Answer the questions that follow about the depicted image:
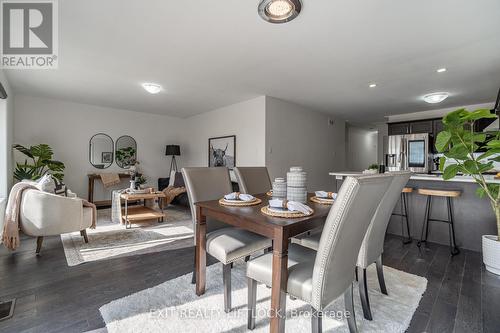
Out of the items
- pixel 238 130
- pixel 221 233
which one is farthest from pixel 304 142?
pixel 221 233

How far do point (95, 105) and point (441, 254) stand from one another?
693 cm

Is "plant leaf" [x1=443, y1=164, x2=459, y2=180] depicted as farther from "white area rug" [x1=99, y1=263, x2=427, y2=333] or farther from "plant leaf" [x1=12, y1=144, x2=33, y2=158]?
"plant leaf" [x1=12, y1=144, x2=33, y2=158]

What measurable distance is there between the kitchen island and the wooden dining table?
5.49 feet

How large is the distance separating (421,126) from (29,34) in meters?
6.88

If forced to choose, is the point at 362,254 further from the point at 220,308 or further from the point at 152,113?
the point at 152,113

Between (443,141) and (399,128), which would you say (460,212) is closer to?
(443,141)

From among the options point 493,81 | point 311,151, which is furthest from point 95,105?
point 493,81

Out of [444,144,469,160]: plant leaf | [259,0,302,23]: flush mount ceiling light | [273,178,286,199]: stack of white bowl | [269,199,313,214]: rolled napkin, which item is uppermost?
[259,0,302,23]: flush mount ceiling light

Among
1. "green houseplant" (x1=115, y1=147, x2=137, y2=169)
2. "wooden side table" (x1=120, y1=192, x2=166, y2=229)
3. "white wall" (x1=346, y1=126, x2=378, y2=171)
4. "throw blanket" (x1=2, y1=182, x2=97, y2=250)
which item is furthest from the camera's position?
"white wall" (x1=346, y1=126, x2=378, y2=171)

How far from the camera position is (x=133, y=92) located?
4359 millimetres

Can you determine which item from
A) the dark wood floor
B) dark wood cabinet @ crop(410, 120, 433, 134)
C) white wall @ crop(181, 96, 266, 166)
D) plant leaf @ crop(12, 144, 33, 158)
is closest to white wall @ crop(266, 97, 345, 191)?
white wall @ crop(181, 96, 266, 166)

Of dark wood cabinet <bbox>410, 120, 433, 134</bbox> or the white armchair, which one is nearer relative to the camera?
the white armchair

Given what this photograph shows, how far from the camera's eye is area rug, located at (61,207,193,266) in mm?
2693

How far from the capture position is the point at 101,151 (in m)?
5.56
